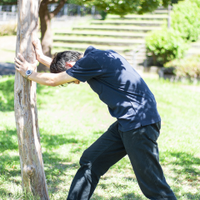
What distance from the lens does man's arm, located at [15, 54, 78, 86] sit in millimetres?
2564

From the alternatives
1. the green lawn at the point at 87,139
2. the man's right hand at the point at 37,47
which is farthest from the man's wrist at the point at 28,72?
the green lawn at the point at 87,139

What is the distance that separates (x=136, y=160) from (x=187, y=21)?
13894 mm

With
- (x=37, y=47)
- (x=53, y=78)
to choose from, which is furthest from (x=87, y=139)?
(x=53, y=78)

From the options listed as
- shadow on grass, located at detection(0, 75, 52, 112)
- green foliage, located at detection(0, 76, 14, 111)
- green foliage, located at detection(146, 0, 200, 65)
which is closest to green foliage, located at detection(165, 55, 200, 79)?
green foliage, located at detection(146, 0, 200, 65)

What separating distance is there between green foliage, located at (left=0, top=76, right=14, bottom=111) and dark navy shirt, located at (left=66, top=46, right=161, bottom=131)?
580 centimetres

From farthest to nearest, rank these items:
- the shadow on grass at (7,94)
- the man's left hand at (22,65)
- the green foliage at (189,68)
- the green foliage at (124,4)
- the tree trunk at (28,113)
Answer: the green foliage at (189,68)
the green foliage at (124,4)
the shadow on grass at (7,94)
the tree trunk at (28,113)
the man's left hand at (22,65)

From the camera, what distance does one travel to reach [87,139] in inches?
224

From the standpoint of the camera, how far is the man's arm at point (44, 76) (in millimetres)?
2564

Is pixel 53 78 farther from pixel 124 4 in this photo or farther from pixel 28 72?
pixel 124 4

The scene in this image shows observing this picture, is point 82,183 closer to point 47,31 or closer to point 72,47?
point 47,31

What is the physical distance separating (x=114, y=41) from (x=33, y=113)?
15.2m

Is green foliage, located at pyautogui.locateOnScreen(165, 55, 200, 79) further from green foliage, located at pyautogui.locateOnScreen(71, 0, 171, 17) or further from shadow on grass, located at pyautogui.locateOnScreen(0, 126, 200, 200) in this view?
shadow on grass, located at pyautogui.locateOnScreen(0, 126, 200, 200)

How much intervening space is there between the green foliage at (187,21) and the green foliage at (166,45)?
231 centimetres

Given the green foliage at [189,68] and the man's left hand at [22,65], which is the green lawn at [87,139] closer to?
the green foliage at [189,68]
